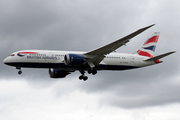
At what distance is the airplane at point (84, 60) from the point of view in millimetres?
51250

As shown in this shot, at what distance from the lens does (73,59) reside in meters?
51.2

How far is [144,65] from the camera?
58656 mm

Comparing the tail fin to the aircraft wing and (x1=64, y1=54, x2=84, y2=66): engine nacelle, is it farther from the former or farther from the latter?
(x1=64, y1=54, x2=84, y2=66): engine nacelle

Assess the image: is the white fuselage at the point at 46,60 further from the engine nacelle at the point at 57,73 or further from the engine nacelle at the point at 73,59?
the engine nacelle at the point at 57,73

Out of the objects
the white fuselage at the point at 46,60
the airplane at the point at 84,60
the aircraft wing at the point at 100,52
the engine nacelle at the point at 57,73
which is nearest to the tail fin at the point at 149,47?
the airplane at the point at 84,60

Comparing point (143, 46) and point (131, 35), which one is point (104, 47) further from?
point (143, 46)

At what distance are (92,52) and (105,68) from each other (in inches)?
193

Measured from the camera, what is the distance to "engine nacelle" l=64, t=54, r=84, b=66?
51000 mm

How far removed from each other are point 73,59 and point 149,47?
17.7 meters

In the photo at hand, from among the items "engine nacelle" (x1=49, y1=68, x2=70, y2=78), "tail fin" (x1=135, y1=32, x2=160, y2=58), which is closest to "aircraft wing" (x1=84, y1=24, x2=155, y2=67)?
"engine nacelle" (x1=49, y1=68, x2=70, y2=78)

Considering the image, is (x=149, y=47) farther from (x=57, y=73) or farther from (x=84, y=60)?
(x=57, y=73)

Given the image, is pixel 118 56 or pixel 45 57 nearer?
pixel 45 57

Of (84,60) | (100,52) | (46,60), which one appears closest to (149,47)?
(100,52)

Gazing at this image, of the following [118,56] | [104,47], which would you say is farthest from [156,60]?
[104,47]
